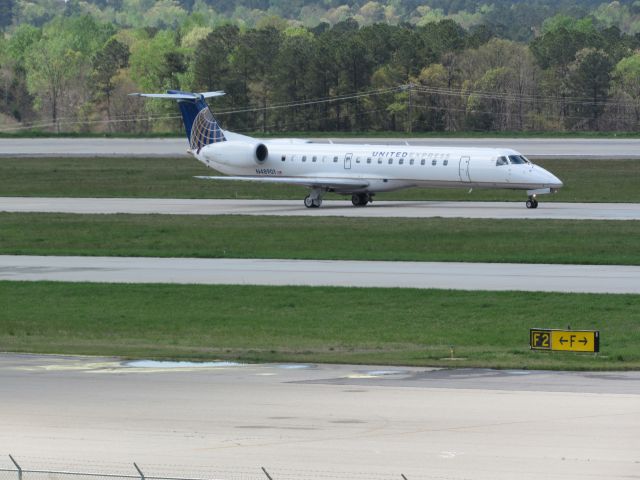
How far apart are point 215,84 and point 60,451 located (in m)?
144

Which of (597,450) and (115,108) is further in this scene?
(115,108)

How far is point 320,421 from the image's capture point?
20297mm

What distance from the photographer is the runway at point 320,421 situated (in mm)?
17484

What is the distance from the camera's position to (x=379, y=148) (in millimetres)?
63969

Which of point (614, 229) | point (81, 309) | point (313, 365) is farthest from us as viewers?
point (614, 229)

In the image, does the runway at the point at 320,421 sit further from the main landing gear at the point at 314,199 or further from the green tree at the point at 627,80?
the green tree at the point at 627,80

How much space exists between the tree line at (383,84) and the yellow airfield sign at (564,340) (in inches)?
4565

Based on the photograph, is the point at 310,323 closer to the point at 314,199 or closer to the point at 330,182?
the point at 330,182

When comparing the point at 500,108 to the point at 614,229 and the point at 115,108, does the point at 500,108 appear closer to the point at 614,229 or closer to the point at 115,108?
the point at 115,108

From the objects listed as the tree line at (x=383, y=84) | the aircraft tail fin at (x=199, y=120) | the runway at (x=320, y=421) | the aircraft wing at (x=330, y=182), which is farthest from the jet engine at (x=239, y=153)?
the tree line at (x=383, y=84)

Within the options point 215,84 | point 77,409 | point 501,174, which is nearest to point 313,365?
point 77,409

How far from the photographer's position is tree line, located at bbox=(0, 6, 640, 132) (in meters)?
146

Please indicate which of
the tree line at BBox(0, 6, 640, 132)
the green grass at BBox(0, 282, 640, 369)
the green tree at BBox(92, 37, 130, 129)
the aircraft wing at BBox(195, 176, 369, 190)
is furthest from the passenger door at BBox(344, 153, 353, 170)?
the green tree at BBox(92, 37, 130, 129)

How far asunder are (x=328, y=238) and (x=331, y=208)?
15.1m
